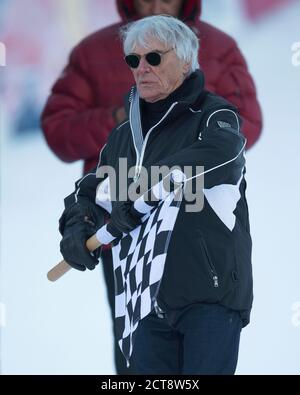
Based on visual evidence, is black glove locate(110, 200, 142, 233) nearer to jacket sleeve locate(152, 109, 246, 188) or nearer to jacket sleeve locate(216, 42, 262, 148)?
jacket sleeve locate(152, 109, 246, 188)

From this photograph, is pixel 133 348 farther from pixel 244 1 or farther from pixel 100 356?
pixel 244 1

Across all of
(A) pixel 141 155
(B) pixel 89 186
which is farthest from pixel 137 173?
(B) pixel 89 186

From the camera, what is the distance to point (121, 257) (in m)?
2.76

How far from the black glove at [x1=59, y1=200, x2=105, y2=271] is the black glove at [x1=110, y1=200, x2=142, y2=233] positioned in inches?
5.9

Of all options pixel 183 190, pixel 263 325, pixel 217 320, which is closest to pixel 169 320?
pixel 217 320

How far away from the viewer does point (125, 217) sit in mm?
2559

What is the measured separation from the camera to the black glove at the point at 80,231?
2705 millimetres

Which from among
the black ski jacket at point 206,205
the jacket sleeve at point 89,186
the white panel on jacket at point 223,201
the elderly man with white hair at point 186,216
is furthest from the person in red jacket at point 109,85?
the white panel on jacket at point 223,201

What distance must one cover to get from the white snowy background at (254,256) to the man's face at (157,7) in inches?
4.4

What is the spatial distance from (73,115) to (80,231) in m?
1.05

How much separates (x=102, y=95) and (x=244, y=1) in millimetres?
604

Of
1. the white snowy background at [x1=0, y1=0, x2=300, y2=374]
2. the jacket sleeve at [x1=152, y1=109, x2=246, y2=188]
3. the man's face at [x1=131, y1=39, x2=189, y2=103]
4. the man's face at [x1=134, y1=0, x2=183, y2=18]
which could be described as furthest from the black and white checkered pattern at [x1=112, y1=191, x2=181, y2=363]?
the man's face at [x1=134, y1=0, x2=183, y2=18]

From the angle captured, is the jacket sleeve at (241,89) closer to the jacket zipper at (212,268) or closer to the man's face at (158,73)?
the man's face at (158,73)

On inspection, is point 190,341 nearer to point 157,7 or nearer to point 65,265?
point 65,265
